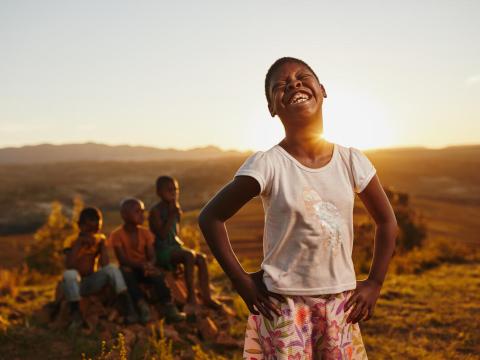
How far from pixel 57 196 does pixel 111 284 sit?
49.1m

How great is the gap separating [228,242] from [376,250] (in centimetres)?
63

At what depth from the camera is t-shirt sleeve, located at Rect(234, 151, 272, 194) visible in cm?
194

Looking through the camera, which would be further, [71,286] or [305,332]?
[71,286]

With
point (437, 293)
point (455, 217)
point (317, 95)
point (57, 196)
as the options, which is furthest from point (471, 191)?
point (317, 95)

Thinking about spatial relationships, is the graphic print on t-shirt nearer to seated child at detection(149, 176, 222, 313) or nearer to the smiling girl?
the smiling girl

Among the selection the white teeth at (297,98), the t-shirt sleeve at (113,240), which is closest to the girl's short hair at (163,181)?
the t-shirt sleeve at (113,240)

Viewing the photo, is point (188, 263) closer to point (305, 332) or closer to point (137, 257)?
point (137, 257)

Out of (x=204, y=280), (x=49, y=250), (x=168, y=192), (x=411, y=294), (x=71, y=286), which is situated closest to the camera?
(x=71, y=286)

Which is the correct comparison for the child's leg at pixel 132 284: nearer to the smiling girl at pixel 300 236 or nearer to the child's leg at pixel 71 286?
the child's leg at pixel 71 286

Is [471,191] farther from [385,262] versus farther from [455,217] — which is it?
[385,262]

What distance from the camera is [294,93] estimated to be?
6.82 feet

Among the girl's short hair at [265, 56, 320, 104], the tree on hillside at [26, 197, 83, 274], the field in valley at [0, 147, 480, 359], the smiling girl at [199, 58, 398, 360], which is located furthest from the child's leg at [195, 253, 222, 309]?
the tree on hillside at [26, 197, 83, 274]

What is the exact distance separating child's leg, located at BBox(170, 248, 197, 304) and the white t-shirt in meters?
4.00

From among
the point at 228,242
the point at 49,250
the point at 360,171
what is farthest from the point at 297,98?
the point at 49,250
